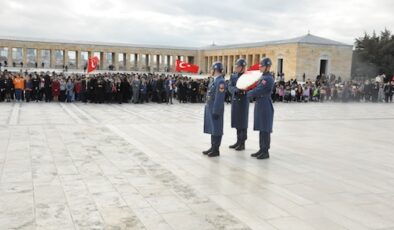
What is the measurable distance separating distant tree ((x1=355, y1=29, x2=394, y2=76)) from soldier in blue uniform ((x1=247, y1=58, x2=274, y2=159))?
45.4 m

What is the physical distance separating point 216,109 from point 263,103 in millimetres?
889

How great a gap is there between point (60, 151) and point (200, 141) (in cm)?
313

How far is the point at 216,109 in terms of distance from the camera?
25.0 ft

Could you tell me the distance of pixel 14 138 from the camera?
919 centimetres

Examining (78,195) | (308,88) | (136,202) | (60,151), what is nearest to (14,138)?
(60,151)

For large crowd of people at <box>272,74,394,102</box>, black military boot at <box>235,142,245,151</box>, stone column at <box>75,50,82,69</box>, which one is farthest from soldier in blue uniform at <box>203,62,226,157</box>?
stone column at <box>75,50,82,69</box>

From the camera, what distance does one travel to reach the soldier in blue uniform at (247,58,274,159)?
25.1 ft

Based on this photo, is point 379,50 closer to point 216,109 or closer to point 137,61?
point 137,61

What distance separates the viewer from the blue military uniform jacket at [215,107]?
7625mm

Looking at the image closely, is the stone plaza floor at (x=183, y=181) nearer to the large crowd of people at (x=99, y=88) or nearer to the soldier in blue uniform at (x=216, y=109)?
the soldier in blue uniform at (x=216, y=109)

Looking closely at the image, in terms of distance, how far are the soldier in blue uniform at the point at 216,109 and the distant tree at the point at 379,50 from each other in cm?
4581

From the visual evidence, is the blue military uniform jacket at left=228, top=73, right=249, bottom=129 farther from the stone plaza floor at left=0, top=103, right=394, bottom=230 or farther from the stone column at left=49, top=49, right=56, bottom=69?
the stone column at left=49, top=49, right=56, bottom=69

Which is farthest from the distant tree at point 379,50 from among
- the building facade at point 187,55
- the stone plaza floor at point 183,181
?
the stone plaza floor at point 183,181

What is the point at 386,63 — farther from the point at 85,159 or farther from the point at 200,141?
the point at 85,159
